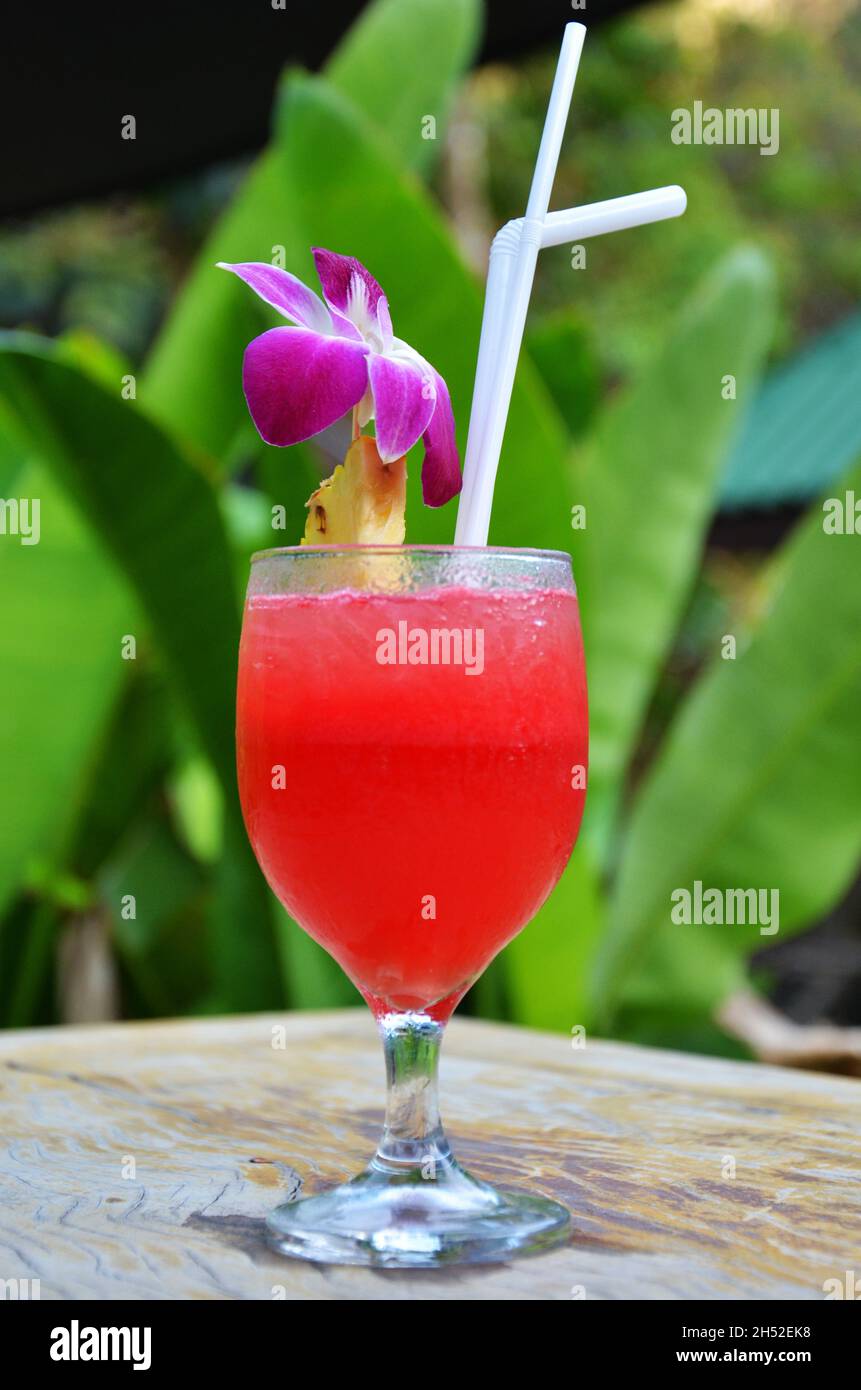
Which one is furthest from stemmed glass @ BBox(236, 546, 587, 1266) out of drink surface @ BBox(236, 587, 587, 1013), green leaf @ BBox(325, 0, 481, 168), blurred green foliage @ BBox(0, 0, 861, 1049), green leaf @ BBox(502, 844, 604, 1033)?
green leaf @ BBox(325, 0, 481, 168)

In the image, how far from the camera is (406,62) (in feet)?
8.52

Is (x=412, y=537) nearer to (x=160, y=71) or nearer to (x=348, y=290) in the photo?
(x=348, y=290)

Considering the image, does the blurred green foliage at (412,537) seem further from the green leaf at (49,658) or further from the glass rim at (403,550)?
the glass rim at (403,550)

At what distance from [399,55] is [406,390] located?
196 centimetres

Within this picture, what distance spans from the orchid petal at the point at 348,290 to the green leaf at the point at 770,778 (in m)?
1.33

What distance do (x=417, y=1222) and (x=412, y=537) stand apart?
1.20 metres

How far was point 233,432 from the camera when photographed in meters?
2.58

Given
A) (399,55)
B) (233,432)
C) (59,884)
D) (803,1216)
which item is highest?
(399,55)

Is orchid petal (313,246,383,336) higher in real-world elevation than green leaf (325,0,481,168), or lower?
lower

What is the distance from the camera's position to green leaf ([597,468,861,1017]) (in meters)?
2.10

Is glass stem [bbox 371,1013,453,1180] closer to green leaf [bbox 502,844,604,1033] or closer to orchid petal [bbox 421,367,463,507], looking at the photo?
orchid petal [bbox 421,367,463,507]

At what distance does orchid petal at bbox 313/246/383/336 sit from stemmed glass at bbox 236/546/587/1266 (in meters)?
0.12

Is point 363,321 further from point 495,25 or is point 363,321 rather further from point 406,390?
point 495,25

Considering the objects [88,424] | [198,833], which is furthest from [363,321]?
[198,833]
